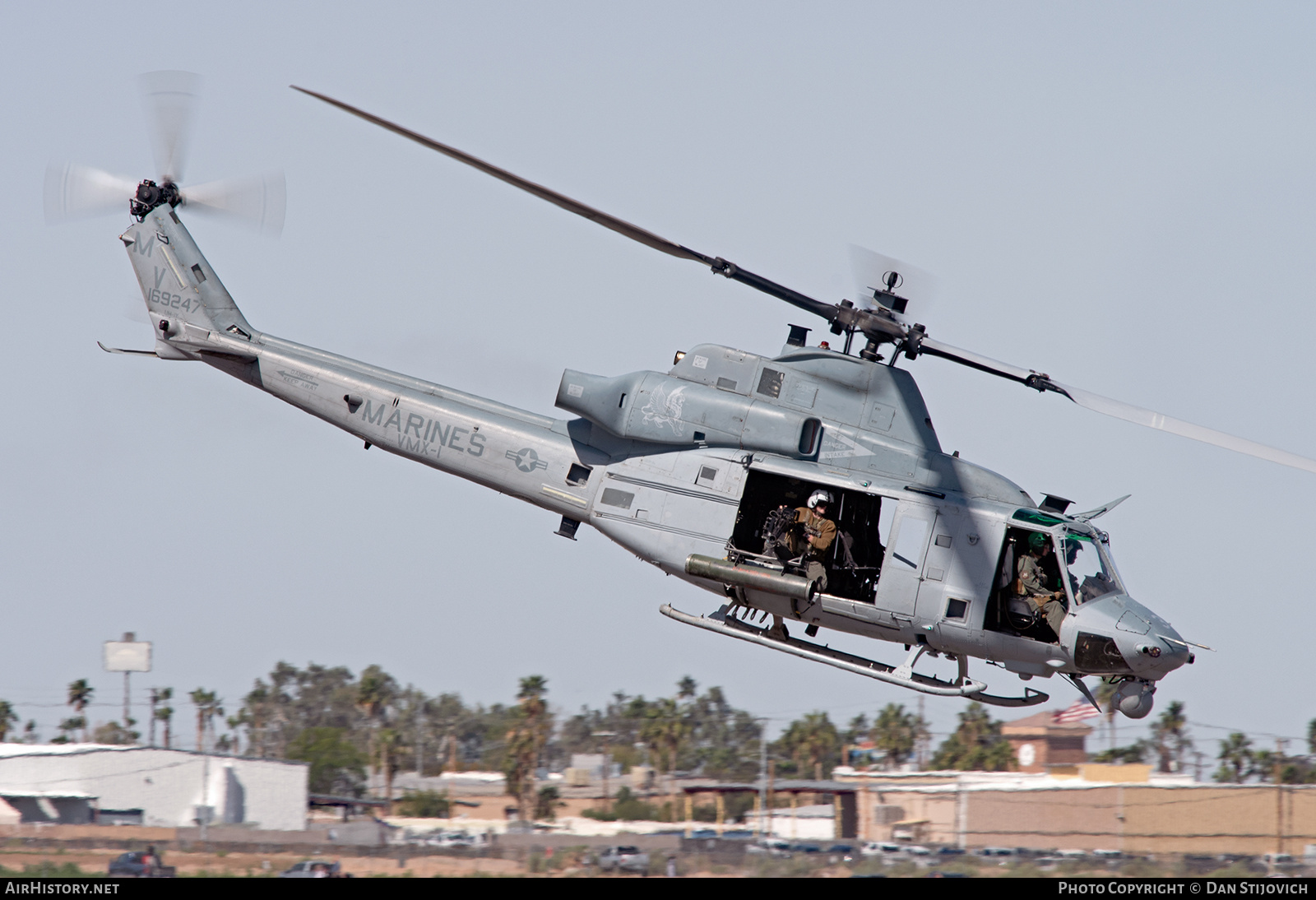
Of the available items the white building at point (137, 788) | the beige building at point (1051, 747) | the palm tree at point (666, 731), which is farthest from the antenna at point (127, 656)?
the beige building at point (1051, 747)

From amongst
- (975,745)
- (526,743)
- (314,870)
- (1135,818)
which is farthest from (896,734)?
(314,870)

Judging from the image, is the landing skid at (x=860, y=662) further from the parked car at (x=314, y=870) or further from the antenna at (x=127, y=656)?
the antenna at (x=127, y=656)

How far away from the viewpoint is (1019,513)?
15.2 metres

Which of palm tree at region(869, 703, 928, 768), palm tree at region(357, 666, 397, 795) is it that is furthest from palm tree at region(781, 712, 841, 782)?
palm tree at region(357, 666, 397, 795)

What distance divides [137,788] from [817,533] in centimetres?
3900

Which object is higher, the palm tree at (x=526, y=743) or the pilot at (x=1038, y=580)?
the pilot at (x=1038, y=580)

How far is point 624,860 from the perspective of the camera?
32594mm

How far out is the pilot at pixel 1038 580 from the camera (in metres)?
15.0

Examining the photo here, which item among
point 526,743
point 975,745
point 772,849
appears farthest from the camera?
point 975,745

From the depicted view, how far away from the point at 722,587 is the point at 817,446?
6.98 ft

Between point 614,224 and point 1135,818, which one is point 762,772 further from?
point 614,224

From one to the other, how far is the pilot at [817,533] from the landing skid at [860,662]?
0.93m
